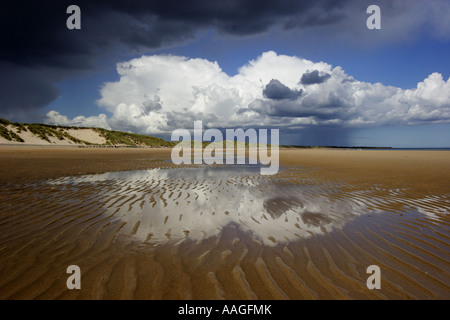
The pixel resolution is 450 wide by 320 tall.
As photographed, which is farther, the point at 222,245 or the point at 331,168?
the point at 331,168

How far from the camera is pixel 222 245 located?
4.60m

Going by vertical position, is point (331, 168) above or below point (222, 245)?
above

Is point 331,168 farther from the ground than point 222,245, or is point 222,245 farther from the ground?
point 331,168

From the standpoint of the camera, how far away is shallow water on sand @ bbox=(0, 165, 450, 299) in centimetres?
314

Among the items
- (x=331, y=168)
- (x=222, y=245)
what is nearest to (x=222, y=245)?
(x=222, y=245)

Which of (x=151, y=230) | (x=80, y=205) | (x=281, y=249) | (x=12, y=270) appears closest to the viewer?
(x=12, y=270)

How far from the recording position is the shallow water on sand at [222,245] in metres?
3.14

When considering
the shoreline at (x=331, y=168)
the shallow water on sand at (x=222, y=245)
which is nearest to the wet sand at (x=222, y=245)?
the shallow water on sand at (x=222, y=245)

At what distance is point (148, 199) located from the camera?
8.41 meters

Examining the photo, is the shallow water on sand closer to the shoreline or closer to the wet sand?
the wet sand

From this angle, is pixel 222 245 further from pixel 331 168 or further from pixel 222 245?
pixel 331 168

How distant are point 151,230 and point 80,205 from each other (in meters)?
3.55
